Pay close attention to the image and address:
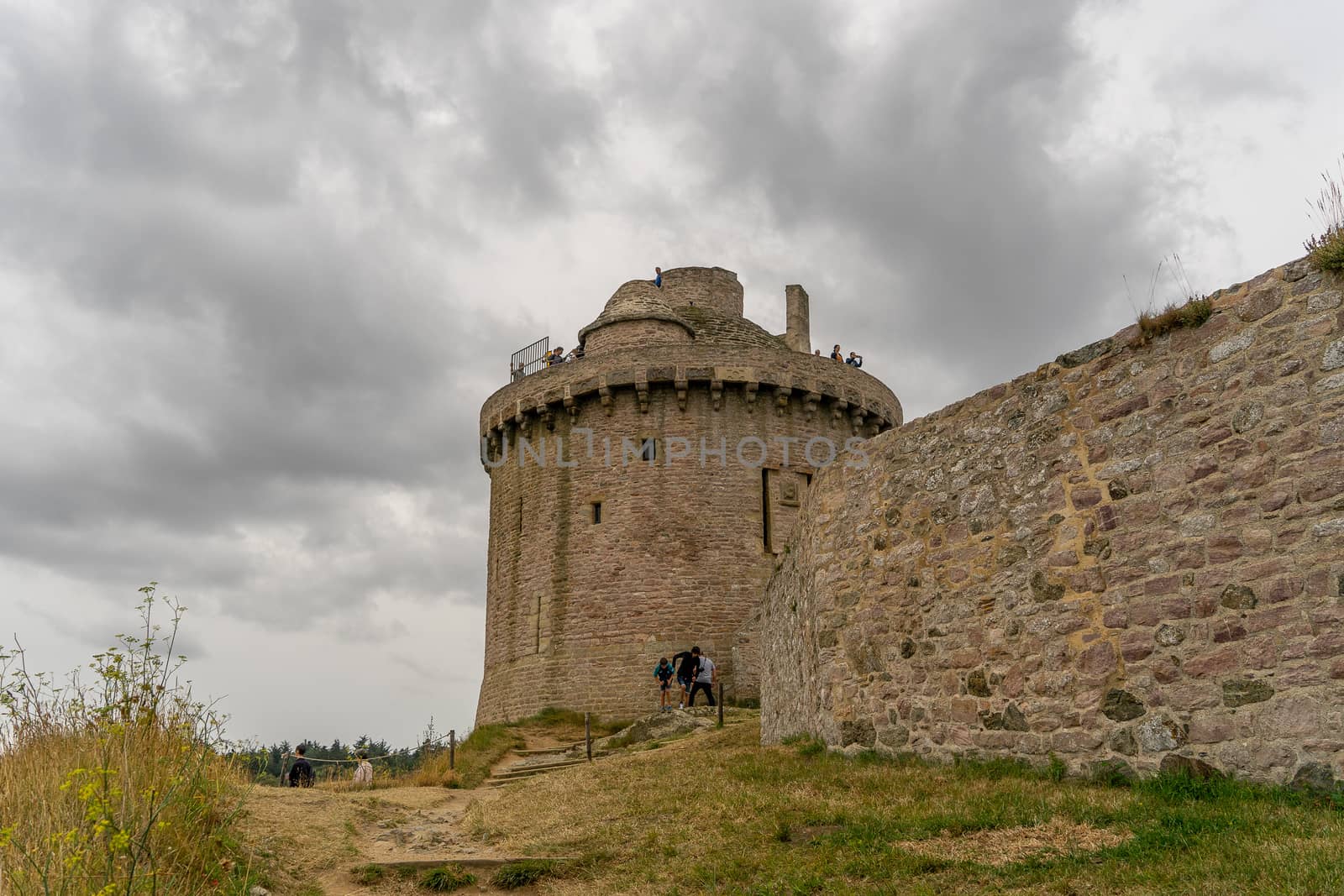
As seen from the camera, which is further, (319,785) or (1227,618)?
(319,785)

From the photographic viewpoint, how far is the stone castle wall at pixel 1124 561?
666 cm

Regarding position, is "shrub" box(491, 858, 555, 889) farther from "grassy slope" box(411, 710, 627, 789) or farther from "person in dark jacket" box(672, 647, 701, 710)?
"person in dark jacket" box(672, 647, 701, 710)

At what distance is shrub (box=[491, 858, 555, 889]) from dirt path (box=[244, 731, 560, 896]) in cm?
9

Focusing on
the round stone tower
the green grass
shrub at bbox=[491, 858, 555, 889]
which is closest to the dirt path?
shrub at bbox=[491, 858, 555, 889]

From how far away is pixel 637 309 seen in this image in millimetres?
25609

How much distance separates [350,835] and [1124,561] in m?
7.62

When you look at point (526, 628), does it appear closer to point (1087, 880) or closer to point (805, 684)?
point (805, 684)

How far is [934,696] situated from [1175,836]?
344 centimetres

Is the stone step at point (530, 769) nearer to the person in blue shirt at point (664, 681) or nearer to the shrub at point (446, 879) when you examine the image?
the person in blue shirt at point (664, 681)

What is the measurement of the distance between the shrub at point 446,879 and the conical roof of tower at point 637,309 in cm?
1867

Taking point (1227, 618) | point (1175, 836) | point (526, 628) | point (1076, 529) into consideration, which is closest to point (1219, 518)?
point (1227, 618)

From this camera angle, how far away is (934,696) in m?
9.23

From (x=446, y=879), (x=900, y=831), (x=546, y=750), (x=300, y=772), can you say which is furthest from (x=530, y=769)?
(x=900, y=831)

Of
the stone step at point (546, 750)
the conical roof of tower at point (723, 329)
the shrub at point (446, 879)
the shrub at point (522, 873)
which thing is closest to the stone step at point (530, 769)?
the stone step at point (546, 750)
